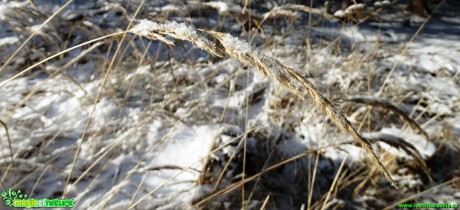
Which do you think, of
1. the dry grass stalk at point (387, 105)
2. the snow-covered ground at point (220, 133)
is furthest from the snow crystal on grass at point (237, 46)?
the dry grass stalk at point (387, 105)

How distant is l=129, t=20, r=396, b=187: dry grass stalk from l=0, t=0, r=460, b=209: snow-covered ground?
0.34m

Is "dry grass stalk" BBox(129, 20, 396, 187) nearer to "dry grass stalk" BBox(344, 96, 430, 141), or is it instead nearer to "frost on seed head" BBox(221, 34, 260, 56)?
"frost on seed head" BBox(221, 34, 260, 56)

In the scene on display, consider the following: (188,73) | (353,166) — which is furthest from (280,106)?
(188,73)

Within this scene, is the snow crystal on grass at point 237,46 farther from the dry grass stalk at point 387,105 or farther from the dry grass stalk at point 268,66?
the dry grass stalk at point 387,105

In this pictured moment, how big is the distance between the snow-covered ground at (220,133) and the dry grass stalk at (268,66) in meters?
0.34

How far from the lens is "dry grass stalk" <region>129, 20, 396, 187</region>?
14.1 inches

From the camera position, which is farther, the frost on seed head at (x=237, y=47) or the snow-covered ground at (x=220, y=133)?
the snow-covered ground at (x=220, y=133)

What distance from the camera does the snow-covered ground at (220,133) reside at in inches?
40.4

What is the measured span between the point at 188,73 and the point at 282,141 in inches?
27.0

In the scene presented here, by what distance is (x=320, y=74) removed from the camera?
1.83 m

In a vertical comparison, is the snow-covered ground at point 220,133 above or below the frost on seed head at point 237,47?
below

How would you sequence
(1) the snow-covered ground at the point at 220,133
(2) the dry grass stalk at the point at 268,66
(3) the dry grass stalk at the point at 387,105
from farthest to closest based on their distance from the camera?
1. (1) the snow-covered ground at the point at 220,133
2. (3) the dry grass stalk at the point at 387,105
3. (2) the dry grass stalk at the point at 268,66

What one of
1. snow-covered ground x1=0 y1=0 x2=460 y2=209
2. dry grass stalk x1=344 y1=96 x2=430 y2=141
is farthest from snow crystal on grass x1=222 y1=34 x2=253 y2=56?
dry grass stalk x1=344 y1=96 x2=430 y2=141

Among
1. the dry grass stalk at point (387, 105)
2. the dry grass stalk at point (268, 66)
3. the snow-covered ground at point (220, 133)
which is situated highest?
the dry grass stalk at point (268, 66)
